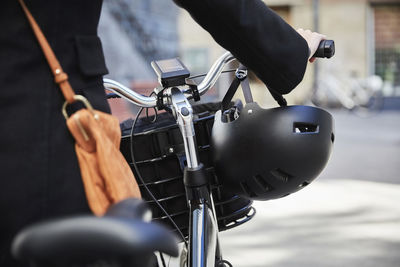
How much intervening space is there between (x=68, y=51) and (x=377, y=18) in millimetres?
20248

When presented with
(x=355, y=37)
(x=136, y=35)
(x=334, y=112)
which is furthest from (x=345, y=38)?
(x=136, y=35)

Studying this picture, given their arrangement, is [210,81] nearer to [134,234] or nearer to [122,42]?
[134,234]

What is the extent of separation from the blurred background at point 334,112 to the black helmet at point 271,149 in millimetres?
723

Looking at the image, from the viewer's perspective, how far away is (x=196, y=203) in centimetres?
174

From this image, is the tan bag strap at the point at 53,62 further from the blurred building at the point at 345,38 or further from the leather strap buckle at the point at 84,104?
the blurred building at the point at 345,38

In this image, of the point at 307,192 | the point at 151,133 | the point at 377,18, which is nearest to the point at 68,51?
the point at 151,133

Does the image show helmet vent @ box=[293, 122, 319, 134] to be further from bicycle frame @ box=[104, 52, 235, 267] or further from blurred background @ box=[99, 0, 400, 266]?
blurred background @ box=[99, 0, 400, 266]

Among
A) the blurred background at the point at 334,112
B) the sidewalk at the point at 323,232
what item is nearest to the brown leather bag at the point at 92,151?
the blurred background at the point at 334,112

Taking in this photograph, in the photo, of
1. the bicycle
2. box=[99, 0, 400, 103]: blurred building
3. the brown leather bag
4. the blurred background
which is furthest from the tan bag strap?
box=[99, 0, 400, 103]: blurred building

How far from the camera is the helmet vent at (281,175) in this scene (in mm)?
1706

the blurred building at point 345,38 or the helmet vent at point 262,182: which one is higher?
the helmet vent at point 262,182

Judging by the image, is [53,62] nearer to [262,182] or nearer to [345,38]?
[262,182]

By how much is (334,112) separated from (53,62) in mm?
16852

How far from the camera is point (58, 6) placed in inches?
45.0
